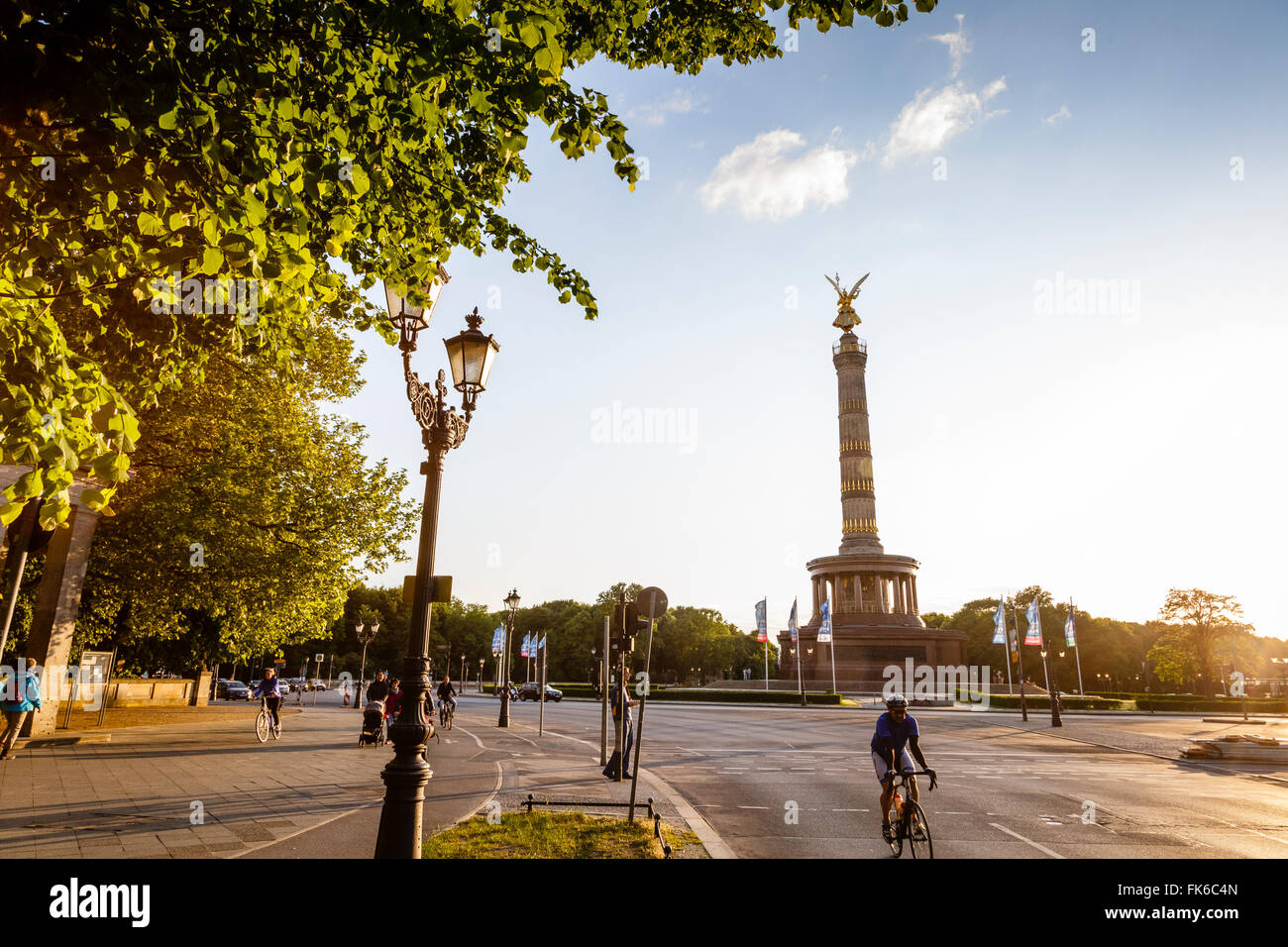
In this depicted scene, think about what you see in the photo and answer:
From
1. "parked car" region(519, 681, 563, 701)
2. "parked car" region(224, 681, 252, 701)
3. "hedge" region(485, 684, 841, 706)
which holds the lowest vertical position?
"parked car" region(224, 681, 252, 701)

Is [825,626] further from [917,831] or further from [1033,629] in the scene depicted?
[917,831]

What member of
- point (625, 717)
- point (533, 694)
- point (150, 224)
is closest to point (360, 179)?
point (150, 224)

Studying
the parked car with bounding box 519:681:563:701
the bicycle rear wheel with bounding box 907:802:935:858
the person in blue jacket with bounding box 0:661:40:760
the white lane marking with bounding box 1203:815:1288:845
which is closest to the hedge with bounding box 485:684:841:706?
the parked car with bounding box 519:681:563:701

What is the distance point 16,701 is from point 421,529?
1251 cm

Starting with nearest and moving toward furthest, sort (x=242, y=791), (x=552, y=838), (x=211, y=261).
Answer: (x=211, y=261) → (x=552, y=838) → (x=242, y=791)

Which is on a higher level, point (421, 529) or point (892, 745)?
point (421, 529)

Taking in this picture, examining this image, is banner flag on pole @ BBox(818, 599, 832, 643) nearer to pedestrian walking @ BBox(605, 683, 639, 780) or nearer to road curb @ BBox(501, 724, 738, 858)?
road curb @ BBox(501, 724, 738, 858)

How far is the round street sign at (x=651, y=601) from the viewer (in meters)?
10.8

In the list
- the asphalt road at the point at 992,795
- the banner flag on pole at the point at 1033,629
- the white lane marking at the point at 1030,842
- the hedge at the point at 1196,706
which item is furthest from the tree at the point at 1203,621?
the white lane marking at the point at 1030,842

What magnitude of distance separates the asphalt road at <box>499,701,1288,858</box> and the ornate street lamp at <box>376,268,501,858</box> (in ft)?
12.3

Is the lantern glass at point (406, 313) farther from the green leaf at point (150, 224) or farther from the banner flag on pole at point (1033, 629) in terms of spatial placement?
the banner flag on pole at point (1033, 629)

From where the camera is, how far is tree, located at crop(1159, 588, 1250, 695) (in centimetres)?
6562

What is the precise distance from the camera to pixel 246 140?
5117mm
